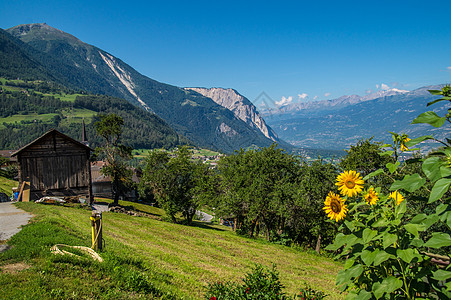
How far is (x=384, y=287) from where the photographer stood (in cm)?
251

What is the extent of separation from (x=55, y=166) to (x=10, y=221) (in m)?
15.9

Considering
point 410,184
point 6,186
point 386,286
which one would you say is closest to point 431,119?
point 410,184

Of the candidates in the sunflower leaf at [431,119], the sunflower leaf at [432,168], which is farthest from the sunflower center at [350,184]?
the sunflower leaf at [431,119]

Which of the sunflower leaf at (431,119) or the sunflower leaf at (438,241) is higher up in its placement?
the sunflower leaf at (431,119)

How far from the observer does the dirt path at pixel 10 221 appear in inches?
421

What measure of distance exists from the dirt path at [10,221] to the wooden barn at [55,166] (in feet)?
29.7

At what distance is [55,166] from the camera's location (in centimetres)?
2802

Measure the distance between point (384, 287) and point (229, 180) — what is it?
2848 centimetres

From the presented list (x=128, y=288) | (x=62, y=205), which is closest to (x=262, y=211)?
(x=62, y=205)

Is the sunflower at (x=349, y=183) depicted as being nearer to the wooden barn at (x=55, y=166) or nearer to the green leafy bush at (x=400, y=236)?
the green leafy bush at (x=400, y=236)

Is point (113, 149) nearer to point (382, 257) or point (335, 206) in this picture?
point (335, 206)

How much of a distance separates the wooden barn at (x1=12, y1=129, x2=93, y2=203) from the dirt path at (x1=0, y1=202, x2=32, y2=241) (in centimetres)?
906

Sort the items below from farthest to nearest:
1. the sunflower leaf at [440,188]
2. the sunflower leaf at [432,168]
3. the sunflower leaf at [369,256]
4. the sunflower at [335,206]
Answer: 1. the sunflower at [335,206]
2. the sunflower leaf at [369,256]
3. the sunflower leaf at [432,168]
4. the sunflower leaf at [440,188]

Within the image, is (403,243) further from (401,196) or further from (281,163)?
(281,163)
